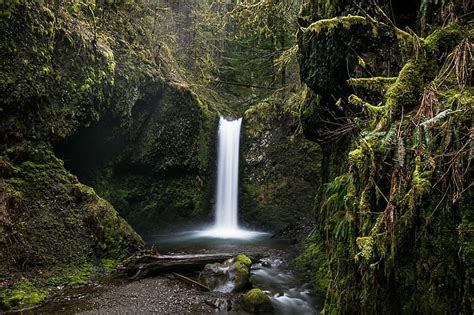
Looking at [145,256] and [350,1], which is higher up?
[350,1]

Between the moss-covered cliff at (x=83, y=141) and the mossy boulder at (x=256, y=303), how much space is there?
118 inches

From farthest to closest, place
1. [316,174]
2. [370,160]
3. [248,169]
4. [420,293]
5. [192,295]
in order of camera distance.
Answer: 1. [248,169]
2. [316,174]
3. [192,295]
4. [370,160]
5. [420,293]

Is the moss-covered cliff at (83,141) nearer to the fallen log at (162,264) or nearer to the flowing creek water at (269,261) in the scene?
the fallen log at (162,264)

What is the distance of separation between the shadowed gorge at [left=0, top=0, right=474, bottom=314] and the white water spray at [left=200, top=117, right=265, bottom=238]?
6cm

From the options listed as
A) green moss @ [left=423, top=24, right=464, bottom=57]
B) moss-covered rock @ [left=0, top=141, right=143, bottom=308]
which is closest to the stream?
moss-covered rock @ [left=0, top=141, right=143, bottom=308]

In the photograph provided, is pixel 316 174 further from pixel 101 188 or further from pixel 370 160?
pixel 370 160

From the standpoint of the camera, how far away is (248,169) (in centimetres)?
1421

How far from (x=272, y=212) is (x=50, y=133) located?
7908 millimetres

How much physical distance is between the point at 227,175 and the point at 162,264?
722 cm

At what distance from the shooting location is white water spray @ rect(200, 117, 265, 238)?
13750 millimetres

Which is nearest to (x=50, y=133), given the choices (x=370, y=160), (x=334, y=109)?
(x=334, y=109)

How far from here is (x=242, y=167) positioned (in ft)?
47.1

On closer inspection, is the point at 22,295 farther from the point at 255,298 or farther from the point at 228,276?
the point at 255,298

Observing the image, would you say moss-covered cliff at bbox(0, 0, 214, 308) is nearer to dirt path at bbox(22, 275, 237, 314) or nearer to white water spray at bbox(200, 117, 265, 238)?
dirt path at bbox(22, 275, 237, 314)
